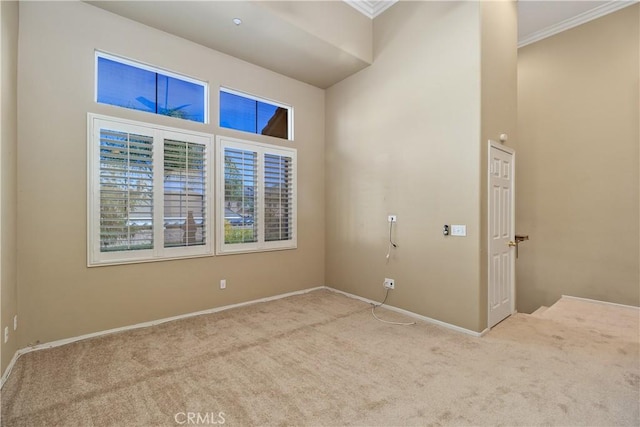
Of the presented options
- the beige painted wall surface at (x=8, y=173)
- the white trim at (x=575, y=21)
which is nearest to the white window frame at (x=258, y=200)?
the beige painted wall surface at (x=8, y=173)

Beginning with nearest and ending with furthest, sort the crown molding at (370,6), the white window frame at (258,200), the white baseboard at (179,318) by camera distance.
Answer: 1. the white baseboard at (179,318)
2. the white window frame at (258,200)
3. the crown molding at (370,6)

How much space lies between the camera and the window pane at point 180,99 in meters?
3.49

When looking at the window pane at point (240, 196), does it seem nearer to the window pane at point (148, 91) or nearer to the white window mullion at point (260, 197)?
the white window mullion at point (260, 197)

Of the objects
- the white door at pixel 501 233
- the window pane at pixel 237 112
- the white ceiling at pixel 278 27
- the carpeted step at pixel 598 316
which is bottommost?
the carpeted step at pixel 598 316

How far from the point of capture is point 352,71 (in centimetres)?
441

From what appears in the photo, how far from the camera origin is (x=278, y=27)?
331cm

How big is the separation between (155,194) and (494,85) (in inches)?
159

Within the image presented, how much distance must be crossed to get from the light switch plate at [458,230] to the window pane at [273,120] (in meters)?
2.75

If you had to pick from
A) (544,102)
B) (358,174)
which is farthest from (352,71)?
(544,102)

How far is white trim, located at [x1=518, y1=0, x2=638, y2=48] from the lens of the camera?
399cm

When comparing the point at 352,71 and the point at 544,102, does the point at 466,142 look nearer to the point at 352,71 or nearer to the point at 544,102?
the point at 352,71

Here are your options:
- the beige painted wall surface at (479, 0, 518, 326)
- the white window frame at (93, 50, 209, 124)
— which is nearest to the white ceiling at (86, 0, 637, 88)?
the white window frame at (93, 50, 209, 124)

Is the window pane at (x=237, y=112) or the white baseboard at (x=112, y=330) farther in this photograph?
the window pane at (x=237, y=112)

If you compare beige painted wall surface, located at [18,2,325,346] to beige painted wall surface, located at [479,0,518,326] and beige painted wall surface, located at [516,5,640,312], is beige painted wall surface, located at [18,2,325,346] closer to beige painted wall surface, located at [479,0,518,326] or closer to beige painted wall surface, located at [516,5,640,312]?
beige painted wall surface, located at [479,0,518,326]
